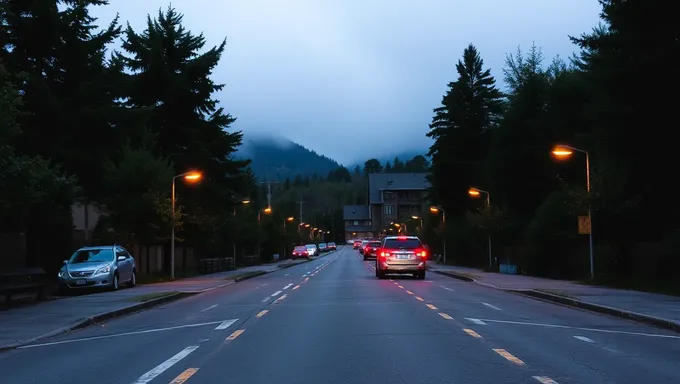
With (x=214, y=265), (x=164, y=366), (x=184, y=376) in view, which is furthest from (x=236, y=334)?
(x=214, y=265)

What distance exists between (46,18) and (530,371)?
3321 cm

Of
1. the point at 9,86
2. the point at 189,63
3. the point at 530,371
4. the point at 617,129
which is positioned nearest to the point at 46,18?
the point at 189,63

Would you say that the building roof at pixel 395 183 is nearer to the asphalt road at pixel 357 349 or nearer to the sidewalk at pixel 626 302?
the sidewalk at pixel 626 302

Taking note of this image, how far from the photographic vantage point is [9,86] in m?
19.6

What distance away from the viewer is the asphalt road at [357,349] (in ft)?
31.7

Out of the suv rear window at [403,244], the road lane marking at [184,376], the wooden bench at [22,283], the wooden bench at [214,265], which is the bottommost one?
the wooden bench at [214,265]

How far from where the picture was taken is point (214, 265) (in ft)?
173

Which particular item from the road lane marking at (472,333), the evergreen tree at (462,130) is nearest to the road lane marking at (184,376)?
the road lane marking at (472,333)

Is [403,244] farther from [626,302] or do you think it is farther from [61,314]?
[61,314]

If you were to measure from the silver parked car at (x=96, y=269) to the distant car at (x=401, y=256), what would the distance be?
12008mm

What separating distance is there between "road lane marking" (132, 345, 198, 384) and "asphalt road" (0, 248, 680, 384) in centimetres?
2

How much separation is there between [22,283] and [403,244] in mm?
17989

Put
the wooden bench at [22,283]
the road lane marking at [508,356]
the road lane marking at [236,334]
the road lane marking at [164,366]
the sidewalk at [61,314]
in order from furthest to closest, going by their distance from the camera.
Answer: the wooden bench at [22,283]
the sidewalk at [61,314]
the road lane marking at [236,334]
the road lane marking at [508,356]
the road lane marking at [164,366]

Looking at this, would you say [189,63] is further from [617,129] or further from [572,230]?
[617,129]
